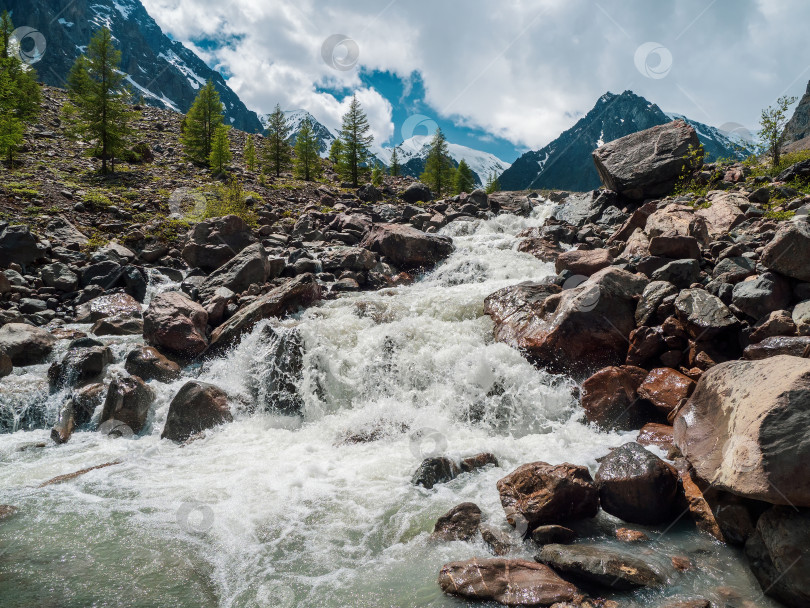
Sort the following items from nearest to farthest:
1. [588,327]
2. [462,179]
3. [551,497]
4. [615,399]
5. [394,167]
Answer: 1. [551,497]
2. [615,399]
3. [588,327]
4. [462,179]
5. [394,167]

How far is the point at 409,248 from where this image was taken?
19219 millimetres

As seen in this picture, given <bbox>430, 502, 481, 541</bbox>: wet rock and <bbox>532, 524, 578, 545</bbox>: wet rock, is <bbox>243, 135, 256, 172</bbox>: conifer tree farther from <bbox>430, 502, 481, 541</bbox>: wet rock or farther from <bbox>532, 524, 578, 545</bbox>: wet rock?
<bbox>532, 524, 578, 545</bbox>: wet rock

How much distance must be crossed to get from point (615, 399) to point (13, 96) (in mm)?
42368

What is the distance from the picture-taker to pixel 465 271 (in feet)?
57.7

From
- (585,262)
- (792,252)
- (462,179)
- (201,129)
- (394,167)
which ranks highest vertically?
(394,167)

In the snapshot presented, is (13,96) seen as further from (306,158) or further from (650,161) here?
(650,161)

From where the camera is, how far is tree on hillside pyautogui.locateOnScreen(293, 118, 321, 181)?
45.0 m

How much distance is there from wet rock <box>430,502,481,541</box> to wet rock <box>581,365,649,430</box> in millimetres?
3909

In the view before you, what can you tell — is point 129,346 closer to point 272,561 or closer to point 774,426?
point 272,561

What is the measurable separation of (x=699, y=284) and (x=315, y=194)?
3115 cm

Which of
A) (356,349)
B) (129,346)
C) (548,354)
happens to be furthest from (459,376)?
(129,346)

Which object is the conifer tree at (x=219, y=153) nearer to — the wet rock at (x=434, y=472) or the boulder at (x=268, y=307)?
the boulder at (x=268, y=307)

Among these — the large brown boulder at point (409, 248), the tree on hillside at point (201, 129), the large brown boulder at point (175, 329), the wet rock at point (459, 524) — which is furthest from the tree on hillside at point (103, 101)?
the wet rock at point (459, 524)

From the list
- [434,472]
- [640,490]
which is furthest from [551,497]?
[434,472]
